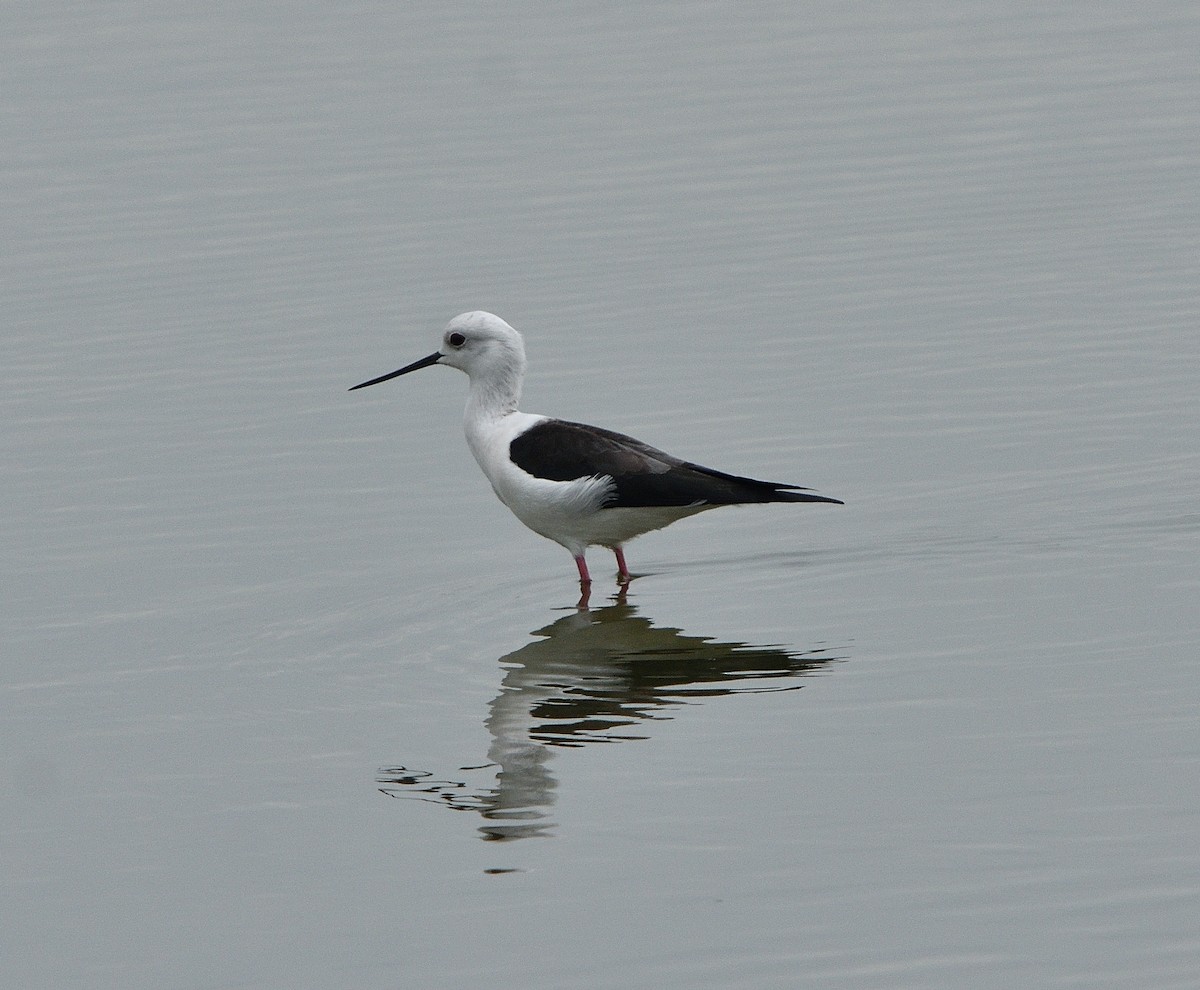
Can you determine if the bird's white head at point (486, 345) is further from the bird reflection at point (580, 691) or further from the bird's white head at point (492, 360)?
the bird reflection at point (580, 691)

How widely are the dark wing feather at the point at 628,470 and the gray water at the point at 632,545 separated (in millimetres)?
507

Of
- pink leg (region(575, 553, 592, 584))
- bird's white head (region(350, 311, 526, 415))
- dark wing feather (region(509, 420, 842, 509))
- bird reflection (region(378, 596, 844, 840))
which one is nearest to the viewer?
bird reflection (region(378, 596, 844, 840))

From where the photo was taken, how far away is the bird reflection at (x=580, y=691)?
7.19 meters

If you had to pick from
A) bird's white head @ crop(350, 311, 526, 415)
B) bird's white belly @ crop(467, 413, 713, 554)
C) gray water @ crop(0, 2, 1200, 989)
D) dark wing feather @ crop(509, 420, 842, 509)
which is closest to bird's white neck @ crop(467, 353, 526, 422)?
bird's white head @ crop(350, 311, 526, 415)

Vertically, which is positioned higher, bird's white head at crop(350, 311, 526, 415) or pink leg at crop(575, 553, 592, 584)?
bird's white head at crop(350, 311, 526, 415)

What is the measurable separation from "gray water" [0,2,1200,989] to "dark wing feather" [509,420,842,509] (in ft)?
1.66

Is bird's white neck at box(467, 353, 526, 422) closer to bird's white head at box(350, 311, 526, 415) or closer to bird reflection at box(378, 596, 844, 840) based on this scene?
bird's white head at box(350, 311, 526, 415)

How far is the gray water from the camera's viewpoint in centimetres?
617

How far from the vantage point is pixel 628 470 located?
955 cm

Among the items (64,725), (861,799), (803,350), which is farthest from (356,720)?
(803,350)

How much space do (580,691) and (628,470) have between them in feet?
5.07

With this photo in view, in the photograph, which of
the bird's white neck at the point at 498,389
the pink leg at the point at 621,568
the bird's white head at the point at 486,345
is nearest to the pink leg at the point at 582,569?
the pink leg at the point at 621,568

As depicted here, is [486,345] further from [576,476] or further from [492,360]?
[576,476]

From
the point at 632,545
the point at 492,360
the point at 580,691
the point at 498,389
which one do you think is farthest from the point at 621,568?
the point at 580,691
